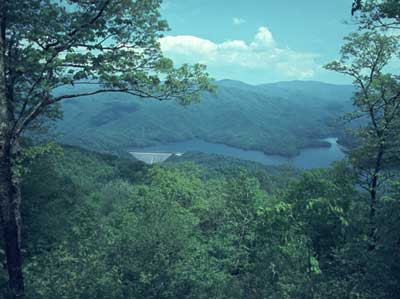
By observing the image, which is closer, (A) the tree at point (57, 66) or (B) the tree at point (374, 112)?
(A) the tree at point (57, 66)

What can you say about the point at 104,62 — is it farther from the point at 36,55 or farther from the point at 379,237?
the point at 379,237

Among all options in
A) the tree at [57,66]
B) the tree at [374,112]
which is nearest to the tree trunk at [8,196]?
the tree at [57,66]

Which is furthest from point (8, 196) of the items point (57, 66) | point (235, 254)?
point (235, 254)

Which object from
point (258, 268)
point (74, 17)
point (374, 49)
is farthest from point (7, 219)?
point (374, 49)

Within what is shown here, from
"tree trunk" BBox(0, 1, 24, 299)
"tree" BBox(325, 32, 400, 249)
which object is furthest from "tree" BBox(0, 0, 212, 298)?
"tree" BBox(325, 32, 400, 249)

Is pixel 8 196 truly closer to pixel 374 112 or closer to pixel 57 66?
pixel 57 66

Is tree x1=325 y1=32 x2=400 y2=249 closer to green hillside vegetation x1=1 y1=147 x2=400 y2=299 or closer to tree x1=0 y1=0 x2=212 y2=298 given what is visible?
green hillside vegetation x1=1 y1=147 x2=400 y2=299

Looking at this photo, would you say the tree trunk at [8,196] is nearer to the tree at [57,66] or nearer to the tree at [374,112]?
the tree at [57,66]

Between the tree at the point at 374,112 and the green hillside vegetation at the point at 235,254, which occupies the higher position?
the tree at the point at 374,112
